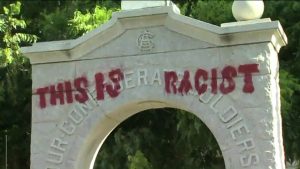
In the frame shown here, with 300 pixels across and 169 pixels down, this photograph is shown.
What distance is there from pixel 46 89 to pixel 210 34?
2.27m

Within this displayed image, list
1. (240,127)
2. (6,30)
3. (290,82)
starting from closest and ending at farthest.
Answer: (240,127)
(290,82)
(6,30)

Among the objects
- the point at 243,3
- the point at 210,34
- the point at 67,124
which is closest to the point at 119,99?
the point at 67,124

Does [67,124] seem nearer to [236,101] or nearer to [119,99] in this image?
[119,99]

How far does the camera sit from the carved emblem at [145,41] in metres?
8.26

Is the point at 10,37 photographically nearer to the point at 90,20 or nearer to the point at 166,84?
the point at 90,20

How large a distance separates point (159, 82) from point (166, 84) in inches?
3.7

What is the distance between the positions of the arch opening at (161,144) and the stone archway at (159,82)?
4.60m

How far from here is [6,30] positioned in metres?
14.0

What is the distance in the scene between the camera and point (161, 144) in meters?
15.2

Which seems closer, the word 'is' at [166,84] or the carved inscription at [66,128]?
the word 'is' at [166,84]

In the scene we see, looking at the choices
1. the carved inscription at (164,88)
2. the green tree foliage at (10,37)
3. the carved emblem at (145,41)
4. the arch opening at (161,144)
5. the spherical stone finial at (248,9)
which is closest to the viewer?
the carved inscription at (164,88)

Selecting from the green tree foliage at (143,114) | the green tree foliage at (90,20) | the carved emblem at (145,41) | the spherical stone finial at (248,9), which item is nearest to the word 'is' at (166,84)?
the carved emblem at (145,41)

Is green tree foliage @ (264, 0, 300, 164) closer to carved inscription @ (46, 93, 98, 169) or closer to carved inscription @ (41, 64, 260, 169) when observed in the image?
carved inscription @ (41, 64, 260, 169)

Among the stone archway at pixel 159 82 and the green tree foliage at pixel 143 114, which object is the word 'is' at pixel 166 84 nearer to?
the stone archway at pixel 159 82
